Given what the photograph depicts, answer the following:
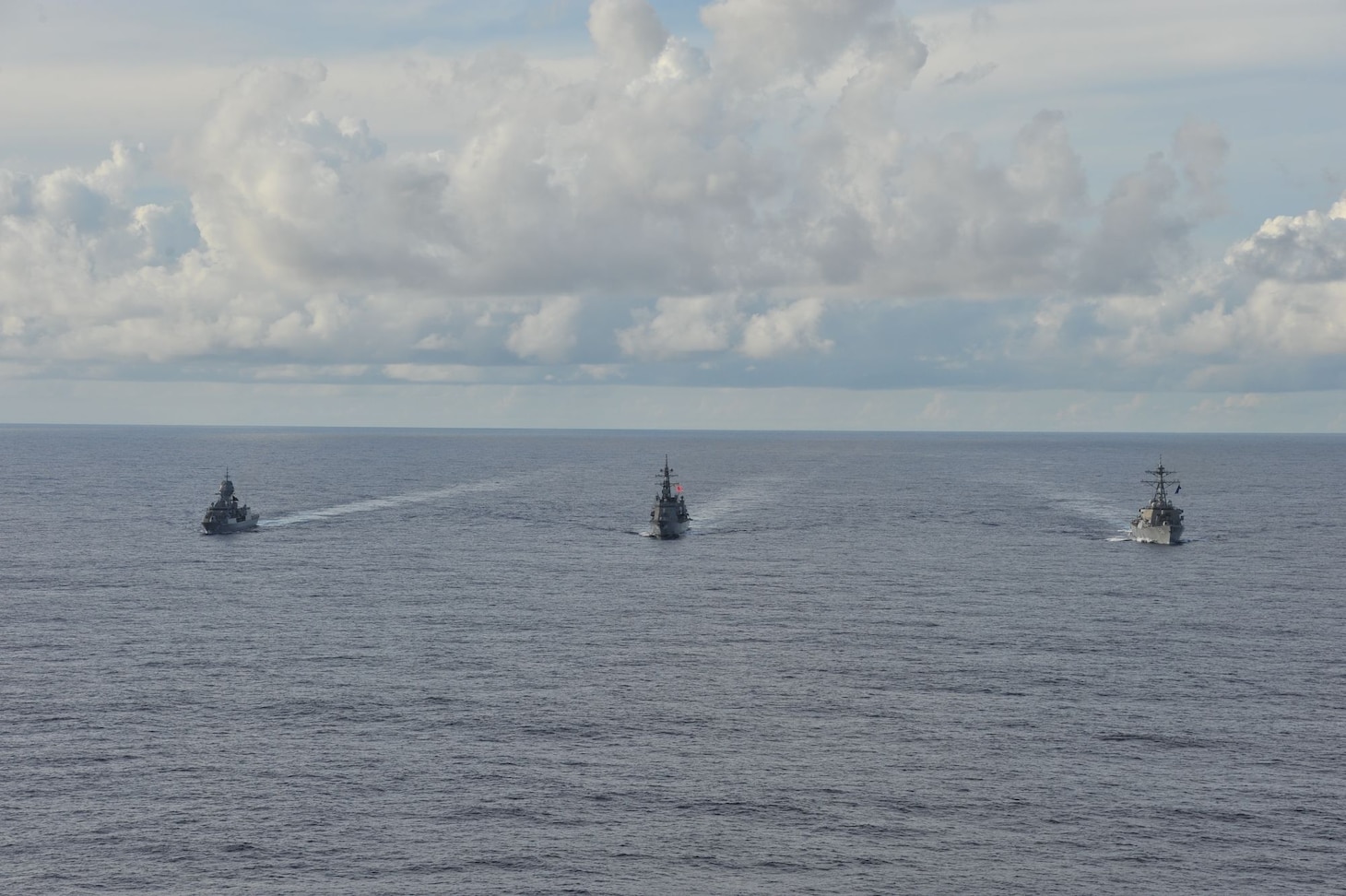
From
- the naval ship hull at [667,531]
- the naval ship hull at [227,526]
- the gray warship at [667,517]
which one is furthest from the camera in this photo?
the gray warship at [667,517]

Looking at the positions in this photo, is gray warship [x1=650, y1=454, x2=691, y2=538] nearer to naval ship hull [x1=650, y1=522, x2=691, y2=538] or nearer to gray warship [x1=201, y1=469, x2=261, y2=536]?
naval ship hull [x1=650, y1=522, x2=691, y2=538]

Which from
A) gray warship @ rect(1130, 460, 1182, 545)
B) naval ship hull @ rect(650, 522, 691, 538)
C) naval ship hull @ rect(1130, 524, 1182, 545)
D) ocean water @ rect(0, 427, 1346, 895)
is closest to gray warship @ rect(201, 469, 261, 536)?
ocean water @ rect(0, 427, 1346, 895)

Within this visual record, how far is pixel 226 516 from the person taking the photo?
183m

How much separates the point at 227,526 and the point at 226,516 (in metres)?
1.46

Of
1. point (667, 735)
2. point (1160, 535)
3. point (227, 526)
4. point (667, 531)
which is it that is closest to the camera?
point (667, 735)

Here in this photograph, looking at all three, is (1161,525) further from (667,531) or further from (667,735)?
(667,735)

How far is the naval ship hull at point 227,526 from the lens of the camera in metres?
181

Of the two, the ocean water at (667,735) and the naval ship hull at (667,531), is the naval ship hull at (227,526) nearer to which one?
the ocean water at (667,735)

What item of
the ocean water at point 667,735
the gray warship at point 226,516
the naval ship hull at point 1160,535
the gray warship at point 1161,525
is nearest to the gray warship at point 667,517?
the ocean water at point 667,735

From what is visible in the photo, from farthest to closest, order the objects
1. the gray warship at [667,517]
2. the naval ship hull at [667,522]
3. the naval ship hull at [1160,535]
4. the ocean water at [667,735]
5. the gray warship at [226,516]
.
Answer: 1. the gray warship at [667,517]
2. the naval ship hull at [667,522]
3. the gray warship at [226,516]
4. the naval ship hull at [1160,535]
5. the ocean water at [667,735]

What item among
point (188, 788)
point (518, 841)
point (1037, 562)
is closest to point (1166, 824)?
point (518, 841)

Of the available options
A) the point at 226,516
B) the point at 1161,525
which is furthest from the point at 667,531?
the point at 1161,525

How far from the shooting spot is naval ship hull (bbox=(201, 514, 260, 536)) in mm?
180750

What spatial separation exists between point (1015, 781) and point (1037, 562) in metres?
91.0
